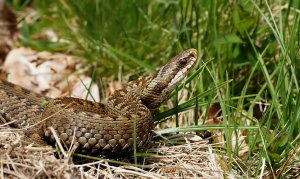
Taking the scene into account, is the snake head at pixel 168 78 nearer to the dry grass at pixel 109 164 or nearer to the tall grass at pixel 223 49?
the tall grass at pixel 223 49

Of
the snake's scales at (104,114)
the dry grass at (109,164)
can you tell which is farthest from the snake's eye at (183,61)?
the dry grass at (109,164)

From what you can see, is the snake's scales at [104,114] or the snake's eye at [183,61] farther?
the snake's eye at [183,61]

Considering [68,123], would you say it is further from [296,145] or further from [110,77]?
[110,77]

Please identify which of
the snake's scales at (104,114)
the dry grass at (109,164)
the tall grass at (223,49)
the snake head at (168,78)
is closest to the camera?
the dry grass at (109,164)

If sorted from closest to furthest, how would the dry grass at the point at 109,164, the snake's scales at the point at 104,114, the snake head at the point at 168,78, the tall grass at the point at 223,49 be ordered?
the dry grass at the point at 109,164, the snake's scales at the point at 104,114, the tall grass at the point at 223,49, the snake head at the point at 168,78

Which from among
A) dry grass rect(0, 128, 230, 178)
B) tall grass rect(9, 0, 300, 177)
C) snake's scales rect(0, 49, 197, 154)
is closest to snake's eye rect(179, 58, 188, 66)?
snake's scales rect(0, 49, 197, 154)

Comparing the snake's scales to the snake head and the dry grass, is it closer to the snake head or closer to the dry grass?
the snake head

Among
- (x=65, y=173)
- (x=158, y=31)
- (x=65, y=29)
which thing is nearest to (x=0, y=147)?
(x=65, y=173)
